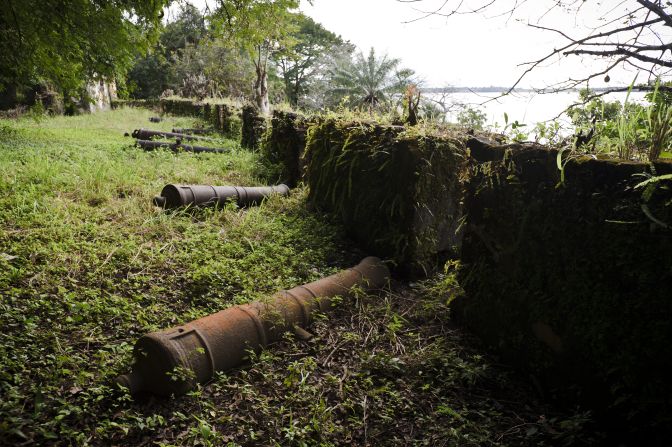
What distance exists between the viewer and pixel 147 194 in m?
5.88

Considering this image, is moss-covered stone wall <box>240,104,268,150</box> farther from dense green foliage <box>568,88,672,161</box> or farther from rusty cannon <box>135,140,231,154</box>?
dense green foliage <box>568,88,672,161</box>

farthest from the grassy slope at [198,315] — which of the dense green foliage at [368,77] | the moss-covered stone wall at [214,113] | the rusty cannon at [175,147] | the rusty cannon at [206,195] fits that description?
the dense green foliage at [368,77]

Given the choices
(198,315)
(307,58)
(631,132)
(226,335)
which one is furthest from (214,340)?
(307,58)

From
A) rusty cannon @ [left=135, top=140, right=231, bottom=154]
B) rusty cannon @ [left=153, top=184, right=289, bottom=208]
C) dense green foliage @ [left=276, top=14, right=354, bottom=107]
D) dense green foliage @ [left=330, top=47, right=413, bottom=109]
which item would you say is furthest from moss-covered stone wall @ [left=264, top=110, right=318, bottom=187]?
dense green foliage @ [left=276, top=14, right=354, bottom=107]

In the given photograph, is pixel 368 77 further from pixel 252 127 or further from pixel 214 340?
pixel 214 340

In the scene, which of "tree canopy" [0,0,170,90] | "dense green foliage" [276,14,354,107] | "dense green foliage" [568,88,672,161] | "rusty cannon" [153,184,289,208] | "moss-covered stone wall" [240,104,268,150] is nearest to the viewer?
"dense green foliage" [568,88,672,161]

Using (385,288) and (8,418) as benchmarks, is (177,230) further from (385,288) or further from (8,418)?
(8,418)

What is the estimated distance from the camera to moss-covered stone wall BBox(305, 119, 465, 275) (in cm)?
456

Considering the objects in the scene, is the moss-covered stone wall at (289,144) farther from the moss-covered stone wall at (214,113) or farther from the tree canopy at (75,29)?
the moss-covered stone wall at (214,113)

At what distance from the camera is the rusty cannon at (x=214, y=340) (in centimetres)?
247

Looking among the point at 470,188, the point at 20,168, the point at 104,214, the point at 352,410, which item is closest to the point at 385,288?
the point at 470,188

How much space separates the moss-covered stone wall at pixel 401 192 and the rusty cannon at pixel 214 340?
1392 millimetres

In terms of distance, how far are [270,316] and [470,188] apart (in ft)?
6.43

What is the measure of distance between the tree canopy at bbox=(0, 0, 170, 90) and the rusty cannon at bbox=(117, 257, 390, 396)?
9.54ft
